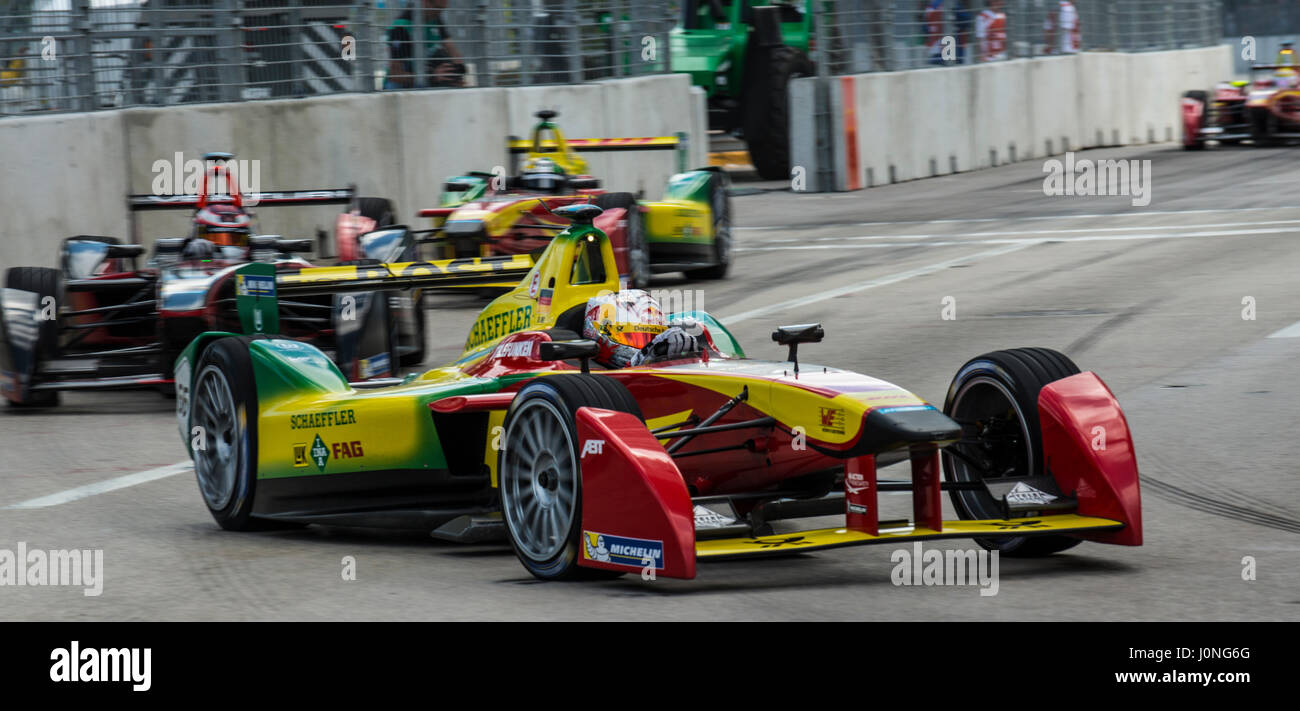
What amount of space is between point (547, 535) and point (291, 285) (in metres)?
3.57

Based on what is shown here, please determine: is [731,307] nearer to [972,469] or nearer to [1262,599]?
[972,469]

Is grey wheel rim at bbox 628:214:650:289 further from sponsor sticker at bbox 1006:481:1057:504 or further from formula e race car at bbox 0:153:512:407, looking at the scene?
sponsor sticker at bbox 1006:481:1057:504

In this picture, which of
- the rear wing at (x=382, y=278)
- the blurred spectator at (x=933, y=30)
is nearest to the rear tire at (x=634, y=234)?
the rear wing at (x=382, y=278)

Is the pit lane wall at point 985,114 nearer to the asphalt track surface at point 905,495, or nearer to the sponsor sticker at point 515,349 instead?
the asphalt track surface at point 905,495

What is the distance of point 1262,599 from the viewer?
6152 millimetres

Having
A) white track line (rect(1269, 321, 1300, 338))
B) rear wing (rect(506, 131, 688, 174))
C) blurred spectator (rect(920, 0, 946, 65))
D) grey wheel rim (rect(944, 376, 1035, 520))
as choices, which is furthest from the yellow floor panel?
blurred spectator (rect(920, 0, 946, 65))

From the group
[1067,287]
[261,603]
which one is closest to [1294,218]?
[1067,287]

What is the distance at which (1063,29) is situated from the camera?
34.6 meters

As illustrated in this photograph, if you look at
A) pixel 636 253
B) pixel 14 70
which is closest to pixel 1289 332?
pixel 636 253

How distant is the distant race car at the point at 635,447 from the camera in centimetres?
647

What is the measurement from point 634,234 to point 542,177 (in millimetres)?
1892

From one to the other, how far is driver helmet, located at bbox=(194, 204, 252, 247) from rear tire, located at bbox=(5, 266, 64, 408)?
1.63m

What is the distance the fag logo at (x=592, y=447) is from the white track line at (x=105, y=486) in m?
3.86

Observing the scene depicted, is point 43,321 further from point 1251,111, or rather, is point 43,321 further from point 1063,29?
point 1063,29
